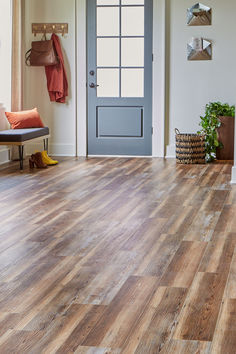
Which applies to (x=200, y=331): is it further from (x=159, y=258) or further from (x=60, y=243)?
(x=60, y=243)

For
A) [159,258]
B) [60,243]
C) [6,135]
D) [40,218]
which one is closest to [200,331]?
[159,258]

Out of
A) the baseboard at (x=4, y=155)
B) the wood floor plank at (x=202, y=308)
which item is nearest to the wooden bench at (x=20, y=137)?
the baseboard at (x=4, y=155)

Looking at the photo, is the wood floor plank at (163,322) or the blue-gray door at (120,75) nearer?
the wood floor plank at (163,322)

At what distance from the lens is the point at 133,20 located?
7988 millimetres

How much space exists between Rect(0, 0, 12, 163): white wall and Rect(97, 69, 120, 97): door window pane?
116cm

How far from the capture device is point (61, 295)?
2.85 m

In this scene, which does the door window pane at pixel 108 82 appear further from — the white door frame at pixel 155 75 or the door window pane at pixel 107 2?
the door window pane at pixel 107 2

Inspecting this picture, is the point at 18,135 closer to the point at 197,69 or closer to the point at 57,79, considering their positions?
the point at 57,79

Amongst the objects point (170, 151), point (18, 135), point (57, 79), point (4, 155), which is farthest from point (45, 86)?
point (170, 151)

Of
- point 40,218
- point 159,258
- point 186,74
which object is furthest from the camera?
point 186,74

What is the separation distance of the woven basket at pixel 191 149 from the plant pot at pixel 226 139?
32 centimetres

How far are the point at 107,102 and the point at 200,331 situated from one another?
236 inches

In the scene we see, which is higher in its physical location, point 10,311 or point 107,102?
point 107,102

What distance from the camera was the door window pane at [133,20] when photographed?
26.2 ft
